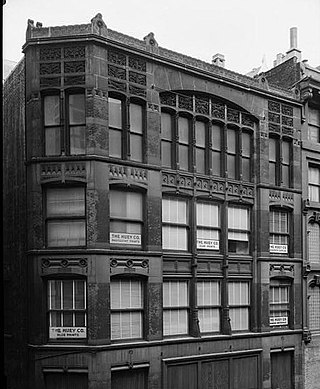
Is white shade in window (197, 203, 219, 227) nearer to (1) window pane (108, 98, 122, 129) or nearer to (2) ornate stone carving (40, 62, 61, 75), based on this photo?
(1) window pane (108, 98, 122, 129)

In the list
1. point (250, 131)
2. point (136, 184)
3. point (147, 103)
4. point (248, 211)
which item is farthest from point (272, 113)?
point (136, 184)

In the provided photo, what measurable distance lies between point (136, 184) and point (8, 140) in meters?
6.24

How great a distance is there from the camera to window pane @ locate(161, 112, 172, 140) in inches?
744

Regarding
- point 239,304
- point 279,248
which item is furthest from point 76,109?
point 279,248

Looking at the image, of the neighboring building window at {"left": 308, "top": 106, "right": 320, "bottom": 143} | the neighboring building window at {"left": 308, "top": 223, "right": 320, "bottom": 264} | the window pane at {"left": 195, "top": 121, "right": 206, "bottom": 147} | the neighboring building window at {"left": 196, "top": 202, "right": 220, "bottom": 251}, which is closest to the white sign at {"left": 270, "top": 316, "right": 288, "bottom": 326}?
the neighboring building window at {"left": 308, "top": 223, "right": 320, "bottom": 264}

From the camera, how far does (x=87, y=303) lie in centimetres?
1623

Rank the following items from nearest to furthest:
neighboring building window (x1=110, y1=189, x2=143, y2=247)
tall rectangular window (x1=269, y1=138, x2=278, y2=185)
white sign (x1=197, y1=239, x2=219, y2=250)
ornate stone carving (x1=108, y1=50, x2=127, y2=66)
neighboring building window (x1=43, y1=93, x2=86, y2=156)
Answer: neighboring building window (x1=43, y1=93, x2=86, y2=156) → neighboring building window (x1=110, y1=189, x2=143, y2=247) → ornate stone carving (x1=108, y1=50, x2=127, y2=66) → white sign (x1=197, y1=239, x2=219, y2=250) → tall rectangular window (x1=269, y1=138, x2=278, y2=185)

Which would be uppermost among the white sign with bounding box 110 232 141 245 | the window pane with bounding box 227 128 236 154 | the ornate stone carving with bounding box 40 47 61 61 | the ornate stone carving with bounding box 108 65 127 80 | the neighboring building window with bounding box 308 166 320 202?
the ornate stone carving with bounding box 40 47 61 61

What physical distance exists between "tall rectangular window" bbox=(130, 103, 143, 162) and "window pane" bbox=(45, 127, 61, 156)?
8.72 ft

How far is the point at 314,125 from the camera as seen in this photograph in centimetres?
2362

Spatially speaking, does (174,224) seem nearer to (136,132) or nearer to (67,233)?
(136,132)

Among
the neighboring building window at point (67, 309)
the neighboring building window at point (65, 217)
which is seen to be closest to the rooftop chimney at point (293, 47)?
the neighboring building window at point (65, 217)

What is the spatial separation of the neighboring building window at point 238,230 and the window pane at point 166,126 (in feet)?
13.8

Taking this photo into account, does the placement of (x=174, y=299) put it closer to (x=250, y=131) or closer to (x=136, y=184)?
(x=136, y=184)
